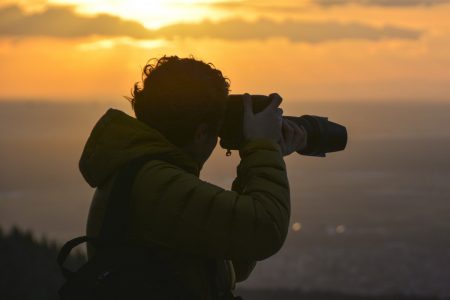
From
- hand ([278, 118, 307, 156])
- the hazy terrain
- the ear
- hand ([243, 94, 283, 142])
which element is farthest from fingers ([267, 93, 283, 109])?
the hazy terrain

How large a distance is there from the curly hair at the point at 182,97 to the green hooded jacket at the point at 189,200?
54mm

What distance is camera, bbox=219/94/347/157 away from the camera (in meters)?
2.94

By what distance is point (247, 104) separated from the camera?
294cm

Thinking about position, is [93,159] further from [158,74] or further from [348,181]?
[348,181]

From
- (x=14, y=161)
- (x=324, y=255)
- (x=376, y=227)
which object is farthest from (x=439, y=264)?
(x=14, y=161)

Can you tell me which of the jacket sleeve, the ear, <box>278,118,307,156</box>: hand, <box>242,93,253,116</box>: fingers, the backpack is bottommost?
the backpack

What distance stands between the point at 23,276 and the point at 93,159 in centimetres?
713

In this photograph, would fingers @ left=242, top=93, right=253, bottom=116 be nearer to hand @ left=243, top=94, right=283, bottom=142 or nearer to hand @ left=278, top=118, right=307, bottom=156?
hand @ left=243, top=94, right=283, bottom=142

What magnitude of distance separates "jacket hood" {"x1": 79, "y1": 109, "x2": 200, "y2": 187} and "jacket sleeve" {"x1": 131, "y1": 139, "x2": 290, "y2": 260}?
0.19 feet

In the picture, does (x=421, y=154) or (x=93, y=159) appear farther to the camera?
(x=421, y=154)

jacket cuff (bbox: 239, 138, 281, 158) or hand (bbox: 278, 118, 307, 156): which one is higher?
hand (bbox: 278, 118, 307, 156)

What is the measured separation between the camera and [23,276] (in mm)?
9586

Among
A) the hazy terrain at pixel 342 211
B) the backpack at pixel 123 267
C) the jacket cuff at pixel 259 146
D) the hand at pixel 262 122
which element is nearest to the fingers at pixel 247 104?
the hand at pixel 262 122

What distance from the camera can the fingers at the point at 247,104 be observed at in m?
2.92
